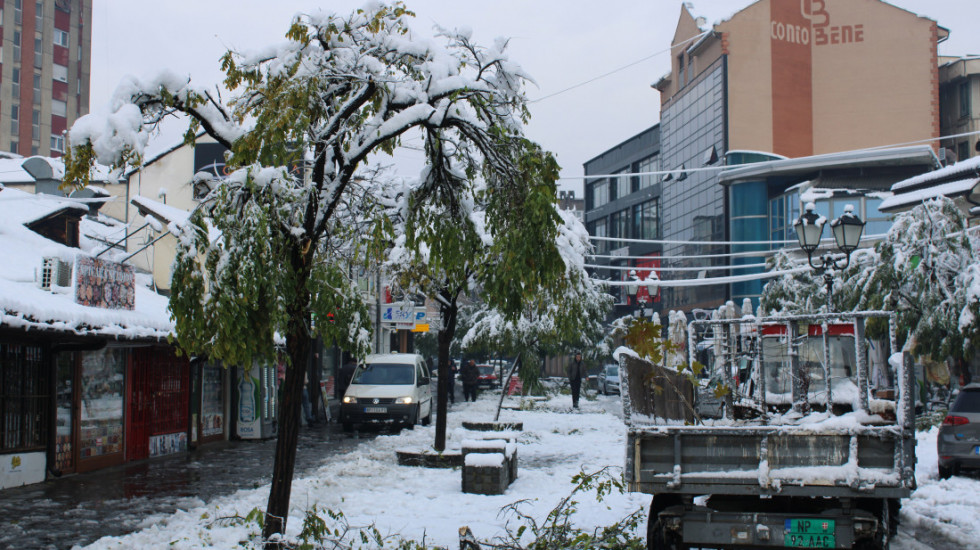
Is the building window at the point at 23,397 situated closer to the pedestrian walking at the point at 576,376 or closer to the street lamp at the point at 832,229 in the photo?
the street lamp at the point at 832,229

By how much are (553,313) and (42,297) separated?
30.6ft

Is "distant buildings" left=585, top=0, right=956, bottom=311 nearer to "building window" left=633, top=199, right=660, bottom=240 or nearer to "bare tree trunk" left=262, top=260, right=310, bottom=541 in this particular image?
"building window" left=633, top=199, right=660, bottom=240

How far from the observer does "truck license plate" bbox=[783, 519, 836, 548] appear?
6773mm

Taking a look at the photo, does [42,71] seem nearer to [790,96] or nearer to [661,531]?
[790,96]

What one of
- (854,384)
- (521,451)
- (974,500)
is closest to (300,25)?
(854,384)

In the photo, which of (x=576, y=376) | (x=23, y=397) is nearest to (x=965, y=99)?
(x=576, y=376)

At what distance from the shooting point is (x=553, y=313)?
17.8 m

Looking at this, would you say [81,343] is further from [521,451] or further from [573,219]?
[573,219]

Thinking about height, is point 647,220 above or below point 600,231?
below

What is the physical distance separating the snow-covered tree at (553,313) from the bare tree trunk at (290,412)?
1.75m

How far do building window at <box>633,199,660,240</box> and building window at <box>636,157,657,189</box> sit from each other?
4.82 feet

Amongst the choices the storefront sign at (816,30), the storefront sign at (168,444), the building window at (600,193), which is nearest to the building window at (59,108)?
the building window at (600,193)

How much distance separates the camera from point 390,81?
298 inches

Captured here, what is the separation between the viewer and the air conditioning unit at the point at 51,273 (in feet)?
42.5
